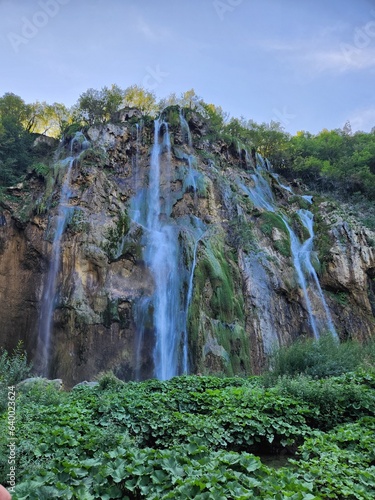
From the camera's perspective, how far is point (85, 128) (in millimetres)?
23688

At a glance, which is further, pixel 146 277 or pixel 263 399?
pixel 146 277

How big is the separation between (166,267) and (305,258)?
26.1 ft

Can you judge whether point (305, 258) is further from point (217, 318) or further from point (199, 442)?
point (199, 442)

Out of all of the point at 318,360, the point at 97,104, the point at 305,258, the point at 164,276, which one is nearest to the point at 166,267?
the point at 164,276

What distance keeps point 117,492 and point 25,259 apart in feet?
54.3

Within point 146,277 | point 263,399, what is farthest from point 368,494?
point 146,277

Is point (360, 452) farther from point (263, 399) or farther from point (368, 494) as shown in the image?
point (263, 399)

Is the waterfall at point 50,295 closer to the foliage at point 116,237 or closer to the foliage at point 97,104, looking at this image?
the foliage at point 116,237

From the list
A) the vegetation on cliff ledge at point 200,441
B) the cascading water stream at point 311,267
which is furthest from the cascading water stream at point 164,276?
the cascading water stream at point 311,267

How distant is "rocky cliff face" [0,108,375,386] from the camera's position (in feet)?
49.5

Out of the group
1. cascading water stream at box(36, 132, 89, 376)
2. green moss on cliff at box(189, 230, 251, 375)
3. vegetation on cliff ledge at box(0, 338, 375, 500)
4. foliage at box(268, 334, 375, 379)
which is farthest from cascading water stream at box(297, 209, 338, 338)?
cascading water stream at box(36, 132, 89, 376)

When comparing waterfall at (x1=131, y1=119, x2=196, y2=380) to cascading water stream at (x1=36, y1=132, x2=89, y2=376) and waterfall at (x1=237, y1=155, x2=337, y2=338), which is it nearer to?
cascading water stream at (x1=36, y1=132, x2=89, y2=376)

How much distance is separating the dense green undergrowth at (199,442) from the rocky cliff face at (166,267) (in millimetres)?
6156

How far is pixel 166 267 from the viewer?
17188 mm
